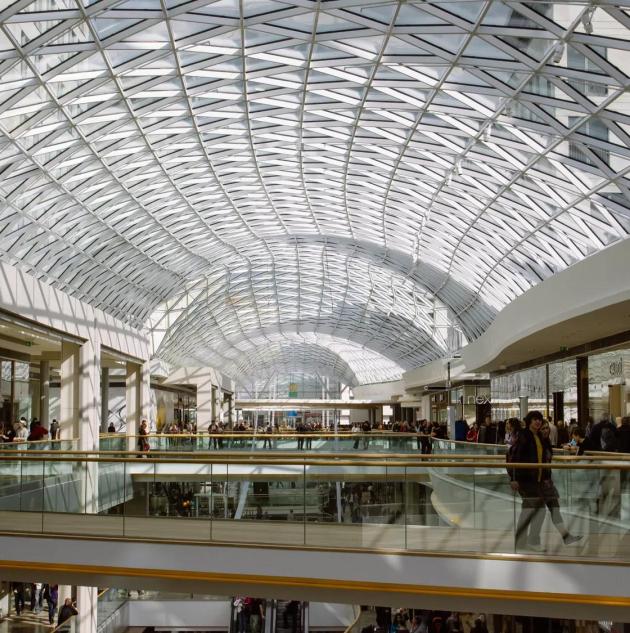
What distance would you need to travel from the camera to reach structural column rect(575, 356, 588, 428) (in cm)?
3353

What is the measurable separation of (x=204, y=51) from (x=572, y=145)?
12.7m

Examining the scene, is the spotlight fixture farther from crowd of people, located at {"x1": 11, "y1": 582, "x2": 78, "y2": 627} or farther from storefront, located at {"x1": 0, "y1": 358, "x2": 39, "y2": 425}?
storefront, located at {"x1": 0, "y1": 358, "x2": 39, "y2": 425}

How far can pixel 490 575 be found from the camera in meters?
12.6

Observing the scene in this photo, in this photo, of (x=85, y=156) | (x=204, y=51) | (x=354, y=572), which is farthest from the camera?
(x=85, y=156)

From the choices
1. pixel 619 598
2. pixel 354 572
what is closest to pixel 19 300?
pixel 354 572

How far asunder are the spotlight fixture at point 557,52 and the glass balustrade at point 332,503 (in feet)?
37.7

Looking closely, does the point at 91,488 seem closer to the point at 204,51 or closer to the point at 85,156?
the point at 204,51

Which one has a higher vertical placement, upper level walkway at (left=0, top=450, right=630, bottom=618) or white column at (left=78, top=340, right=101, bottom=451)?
white column at (left=78, top=340, right=101, bottom=451)

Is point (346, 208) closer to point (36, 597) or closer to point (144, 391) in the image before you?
point (144, 391)

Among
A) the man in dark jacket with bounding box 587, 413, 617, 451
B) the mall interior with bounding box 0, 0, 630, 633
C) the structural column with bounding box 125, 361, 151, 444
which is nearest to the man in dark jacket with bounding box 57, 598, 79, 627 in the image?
the mall interior with bounding box 0, 0, 630, 633

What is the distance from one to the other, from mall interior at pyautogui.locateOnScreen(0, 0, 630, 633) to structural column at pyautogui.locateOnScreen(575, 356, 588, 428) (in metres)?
0.15

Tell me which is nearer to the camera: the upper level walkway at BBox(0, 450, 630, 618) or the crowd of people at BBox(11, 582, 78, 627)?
the upper level walkway at BBox(0, 450, 630, 618)

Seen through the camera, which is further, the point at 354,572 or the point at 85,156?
the point at 85,156

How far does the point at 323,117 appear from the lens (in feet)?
112
